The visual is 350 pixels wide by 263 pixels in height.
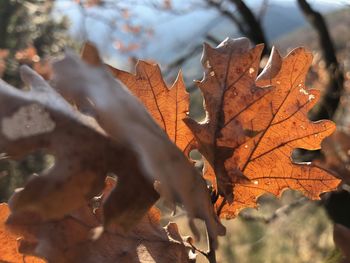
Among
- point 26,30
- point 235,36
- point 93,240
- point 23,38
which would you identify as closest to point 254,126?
point 93,240

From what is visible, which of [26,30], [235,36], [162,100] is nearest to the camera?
[162,100]

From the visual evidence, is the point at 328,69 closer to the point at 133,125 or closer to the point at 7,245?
the point at 7,245

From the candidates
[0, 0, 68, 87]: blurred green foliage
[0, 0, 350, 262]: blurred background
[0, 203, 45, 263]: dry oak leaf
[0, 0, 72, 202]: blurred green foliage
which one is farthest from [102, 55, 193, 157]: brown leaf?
Answer: [0, 0, 68, 87]: blurred green foliage

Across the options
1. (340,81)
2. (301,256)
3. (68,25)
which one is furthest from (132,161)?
(68,25)

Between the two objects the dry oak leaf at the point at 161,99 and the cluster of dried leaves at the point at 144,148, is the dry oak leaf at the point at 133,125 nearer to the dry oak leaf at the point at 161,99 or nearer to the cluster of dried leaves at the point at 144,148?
the cluster of dried leaves at the point at 144,148

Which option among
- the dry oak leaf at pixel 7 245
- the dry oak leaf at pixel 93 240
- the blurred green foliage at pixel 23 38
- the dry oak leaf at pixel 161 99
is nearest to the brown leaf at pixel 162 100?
the dry oak leaf at pixel 161 99
